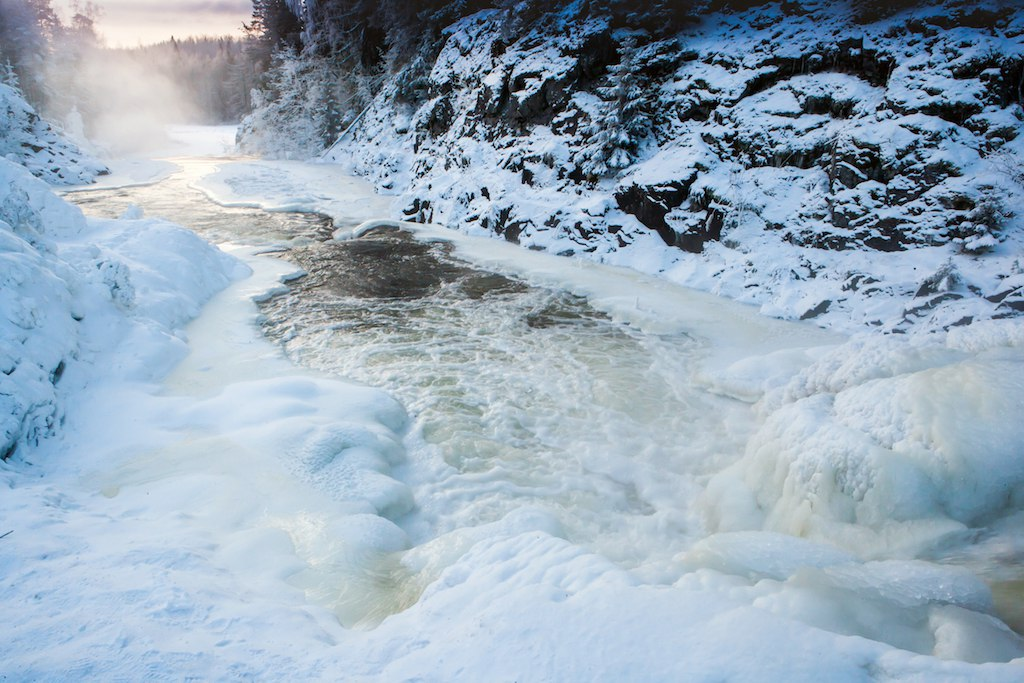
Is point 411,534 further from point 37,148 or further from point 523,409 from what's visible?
point 37,148

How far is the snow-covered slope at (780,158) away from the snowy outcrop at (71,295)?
855cm

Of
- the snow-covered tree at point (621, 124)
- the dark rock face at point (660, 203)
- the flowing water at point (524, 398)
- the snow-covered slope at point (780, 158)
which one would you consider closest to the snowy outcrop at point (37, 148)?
the snow-covered slope at point (780, 158)

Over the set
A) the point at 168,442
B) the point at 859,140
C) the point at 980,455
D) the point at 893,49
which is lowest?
the point at 168,442

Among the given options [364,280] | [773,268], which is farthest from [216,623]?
[773,268]

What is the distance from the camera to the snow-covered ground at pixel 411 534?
113 inches

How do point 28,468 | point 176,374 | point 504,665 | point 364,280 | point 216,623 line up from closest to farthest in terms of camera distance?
point 504,665 → point 216,623 → point 28,468 → point 176,374 → point 364,280

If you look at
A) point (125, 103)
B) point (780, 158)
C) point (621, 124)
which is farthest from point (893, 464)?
point (125, 103)

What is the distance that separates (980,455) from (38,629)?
6375 mm

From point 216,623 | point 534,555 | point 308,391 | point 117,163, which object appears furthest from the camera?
point 117,163

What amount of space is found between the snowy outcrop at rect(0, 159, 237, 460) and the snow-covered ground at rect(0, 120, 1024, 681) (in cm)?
4

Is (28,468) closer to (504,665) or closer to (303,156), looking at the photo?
(504,665)

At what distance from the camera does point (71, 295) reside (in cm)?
742

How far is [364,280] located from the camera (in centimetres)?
1227

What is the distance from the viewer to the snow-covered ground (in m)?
2.88
